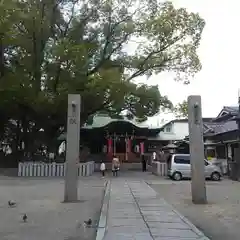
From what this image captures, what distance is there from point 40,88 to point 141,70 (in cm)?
817

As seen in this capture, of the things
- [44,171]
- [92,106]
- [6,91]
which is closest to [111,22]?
[92,106]

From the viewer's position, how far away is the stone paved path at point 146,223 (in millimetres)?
8445

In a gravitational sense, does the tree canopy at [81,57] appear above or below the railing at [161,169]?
above

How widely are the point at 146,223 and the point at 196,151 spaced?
5893 mm

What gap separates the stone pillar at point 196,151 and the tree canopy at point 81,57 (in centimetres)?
1427

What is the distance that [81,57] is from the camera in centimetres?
2842

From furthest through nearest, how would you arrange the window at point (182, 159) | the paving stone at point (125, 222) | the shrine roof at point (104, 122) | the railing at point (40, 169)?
the shrine roof at point (104, 122) < the railing at point (40, 169) < the window at point (182, 159) < the paving stone at point (125, 222)

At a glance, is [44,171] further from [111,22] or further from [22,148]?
[111,22]

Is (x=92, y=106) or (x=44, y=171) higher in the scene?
(x=92, y=106)

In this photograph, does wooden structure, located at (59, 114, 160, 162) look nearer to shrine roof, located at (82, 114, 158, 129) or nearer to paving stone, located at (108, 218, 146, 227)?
shrine roof, located at (82, 114, 158, 129)

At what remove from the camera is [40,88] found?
3123cm

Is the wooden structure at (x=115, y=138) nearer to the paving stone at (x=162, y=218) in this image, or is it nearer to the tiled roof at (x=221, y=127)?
the tiled roof at (x=221, y=127)

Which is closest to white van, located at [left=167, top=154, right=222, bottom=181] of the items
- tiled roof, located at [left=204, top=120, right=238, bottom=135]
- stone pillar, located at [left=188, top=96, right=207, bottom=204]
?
tiled roof, located at [left=204, top=120, right=238, bottom=135]

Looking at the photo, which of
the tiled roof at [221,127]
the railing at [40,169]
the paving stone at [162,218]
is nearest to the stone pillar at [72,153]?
the paving stone at [162,218]
